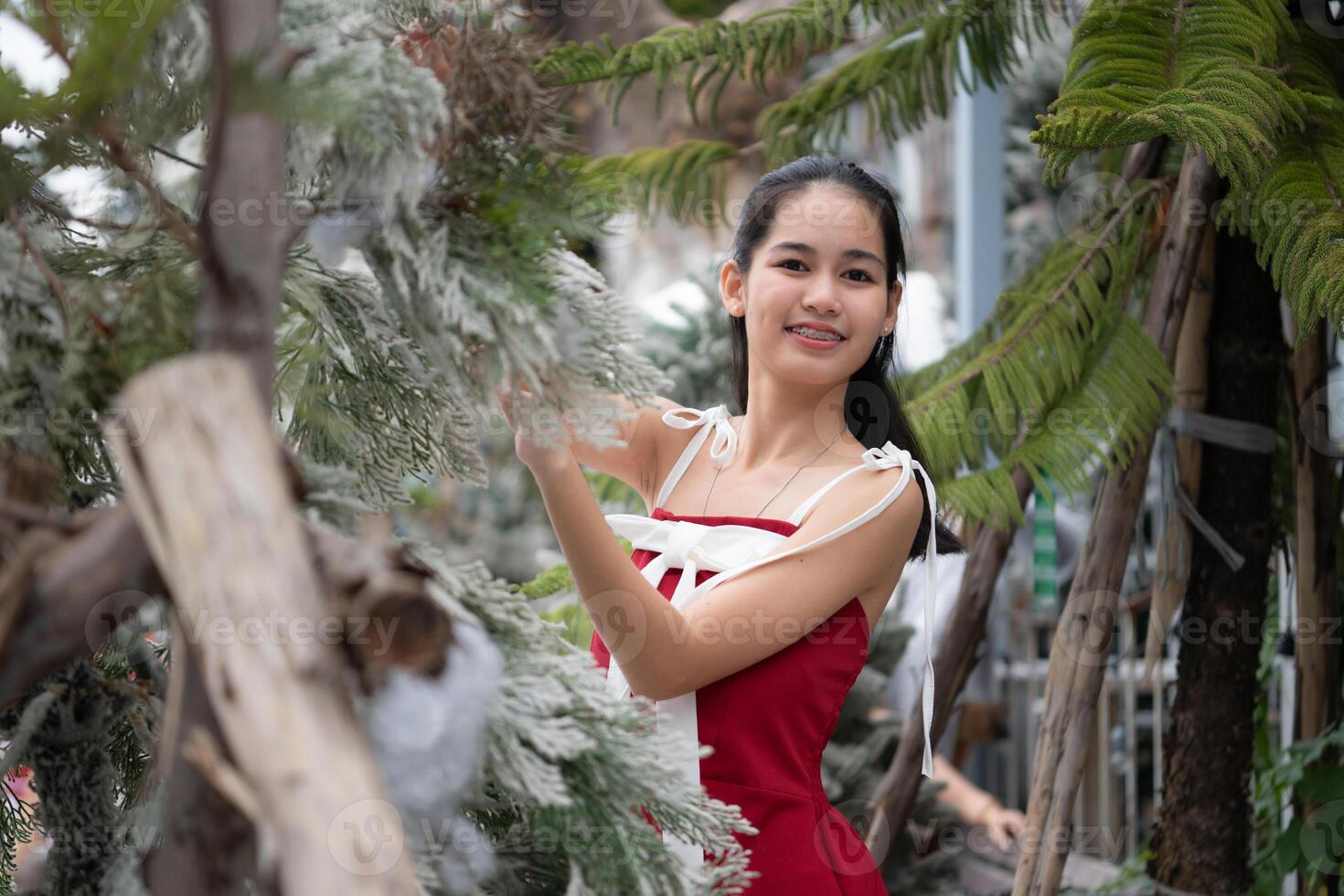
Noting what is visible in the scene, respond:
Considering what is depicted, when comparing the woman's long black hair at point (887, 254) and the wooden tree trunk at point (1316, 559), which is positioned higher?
the woman's long black hair at point (887, 254)

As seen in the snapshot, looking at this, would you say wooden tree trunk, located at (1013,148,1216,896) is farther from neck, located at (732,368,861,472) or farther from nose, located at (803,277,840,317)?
nose, located at (803,277,840,317)

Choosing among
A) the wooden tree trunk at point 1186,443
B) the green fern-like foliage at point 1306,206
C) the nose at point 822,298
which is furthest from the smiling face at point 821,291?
the wooden tree trunk at point 1186,443

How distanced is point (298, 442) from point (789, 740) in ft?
1.60

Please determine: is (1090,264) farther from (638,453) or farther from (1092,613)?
(638,453)

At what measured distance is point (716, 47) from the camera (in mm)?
1537

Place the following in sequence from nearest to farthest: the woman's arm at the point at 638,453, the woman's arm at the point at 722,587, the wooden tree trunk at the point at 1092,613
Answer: the woman's arm at the point at 722,587 → the woman's arm at the point at 638,453 → the wooden tree trunk at the point at 1092,613

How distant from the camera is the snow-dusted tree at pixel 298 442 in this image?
416 millimetres

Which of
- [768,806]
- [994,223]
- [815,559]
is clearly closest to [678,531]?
[815,559]

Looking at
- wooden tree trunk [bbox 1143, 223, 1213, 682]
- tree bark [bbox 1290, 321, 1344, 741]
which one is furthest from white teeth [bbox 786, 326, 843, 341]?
tree bark [bbox 1290, 321, 1344, 741]

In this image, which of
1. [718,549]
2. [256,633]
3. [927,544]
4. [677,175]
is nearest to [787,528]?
[718,549]

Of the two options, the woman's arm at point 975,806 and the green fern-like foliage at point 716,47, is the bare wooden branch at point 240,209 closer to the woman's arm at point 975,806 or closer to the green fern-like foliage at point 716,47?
the green fern-like foliage at point 716,47

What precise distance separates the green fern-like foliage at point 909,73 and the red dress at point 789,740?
29.2 inches

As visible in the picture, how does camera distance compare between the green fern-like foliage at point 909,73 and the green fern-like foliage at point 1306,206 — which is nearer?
the green fern-like foliage at point 1306,206

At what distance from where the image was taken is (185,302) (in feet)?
1.78
